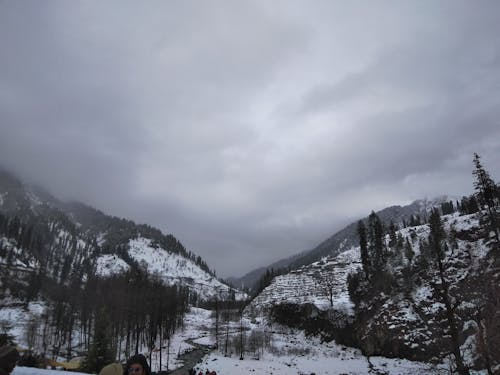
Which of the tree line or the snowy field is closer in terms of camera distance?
the snowy field

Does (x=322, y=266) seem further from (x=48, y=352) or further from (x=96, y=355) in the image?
(x=96, y=355)

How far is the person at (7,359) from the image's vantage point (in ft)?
18.9

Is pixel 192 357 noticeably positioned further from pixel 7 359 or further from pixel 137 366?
pixel 137 366

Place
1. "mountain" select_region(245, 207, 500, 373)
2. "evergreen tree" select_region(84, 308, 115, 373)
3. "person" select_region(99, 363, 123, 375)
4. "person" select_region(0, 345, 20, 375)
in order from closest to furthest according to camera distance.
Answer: "person" select_region(99, 363, 123, 375) → "person" select_region(0, 345, 20, 375) → "evergreen tree" select_region(84, 308, 115, 373) → "mountain" select_region(245, 207, 500, 373)

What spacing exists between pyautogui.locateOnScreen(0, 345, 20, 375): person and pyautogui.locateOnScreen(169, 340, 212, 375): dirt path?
152 ft

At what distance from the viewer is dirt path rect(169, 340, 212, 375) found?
4843cm

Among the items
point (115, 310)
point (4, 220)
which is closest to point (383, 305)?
point (115, 310)

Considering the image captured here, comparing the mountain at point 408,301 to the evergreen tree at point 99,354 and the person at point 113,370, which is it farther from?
the evergreen tree at point 99,354

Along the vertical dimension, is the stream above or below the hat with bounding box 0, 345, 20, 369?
below


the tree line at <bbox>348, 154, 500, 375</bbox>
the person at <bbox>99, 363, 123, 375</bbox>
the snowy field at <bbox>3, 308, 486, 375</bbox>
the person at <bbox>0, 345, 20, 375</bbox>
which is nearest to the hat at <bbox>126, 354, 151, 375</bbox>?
the person at <bbox>99, 363, 123, 375</bbox>

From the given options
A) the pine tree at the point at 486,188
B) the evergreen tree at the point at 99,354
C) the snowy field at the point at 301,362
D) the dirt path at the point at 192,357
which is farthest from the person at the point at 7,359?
the pine tree at the point at 486,188

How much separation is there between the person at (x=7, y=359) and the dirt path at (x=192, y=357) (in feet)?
152

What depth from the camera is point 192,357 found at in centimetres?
5919

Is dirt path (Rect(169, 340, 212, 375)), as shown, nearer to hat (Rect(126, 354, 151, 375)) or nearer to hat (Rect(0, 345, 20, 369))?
hat (Rect(0, 345, 20, 369))
